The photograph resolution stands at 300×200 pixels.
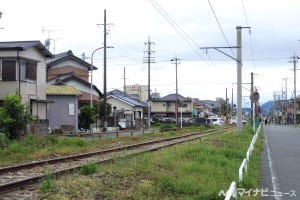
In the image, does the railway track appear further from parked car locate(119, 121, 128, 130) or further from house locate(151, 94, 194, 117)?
house locate(151, 94, 194, 117)

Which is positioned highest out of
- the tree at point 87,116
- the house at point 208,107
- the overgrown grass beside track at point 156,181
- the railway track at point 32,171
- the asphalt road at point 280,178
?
the house at point 208,107

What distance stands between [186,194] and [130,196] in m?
1.29

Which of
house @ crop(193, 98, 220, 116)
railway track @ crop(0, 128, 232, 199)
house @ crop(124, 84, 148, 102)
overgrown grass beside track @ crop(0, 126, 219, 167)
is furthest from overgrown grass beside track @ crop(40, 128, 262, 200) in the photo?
house @ crop(193, 98, 220, 116)

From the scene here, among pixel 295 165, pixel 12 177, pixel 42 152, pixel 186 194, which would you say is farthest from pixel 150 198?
pixel 42 152

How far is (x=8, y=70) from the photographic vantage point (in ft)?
109

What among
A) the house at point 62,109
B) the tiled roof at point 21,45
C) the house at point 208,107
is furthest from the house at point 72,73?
the house at point 208,107

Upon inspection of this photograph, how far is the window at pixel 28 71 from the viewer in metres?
33.9

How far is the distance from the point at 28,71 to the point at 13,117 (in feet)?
32.2

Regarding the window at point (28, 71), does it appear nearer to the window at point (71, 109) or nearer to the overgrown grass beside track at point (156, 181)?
the window at point (71, 109)

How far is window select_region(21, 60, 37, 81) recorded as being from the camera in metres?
A: 33.9

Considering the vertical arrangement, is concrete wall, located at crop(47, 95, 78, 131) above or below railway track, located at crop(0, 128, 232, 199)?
above

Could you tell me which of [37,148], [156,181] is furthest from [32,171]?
[37,148]

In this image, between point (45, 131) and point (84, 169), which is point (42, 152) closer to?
point (84, 169)

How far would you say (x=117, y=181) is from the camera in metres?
11.4
